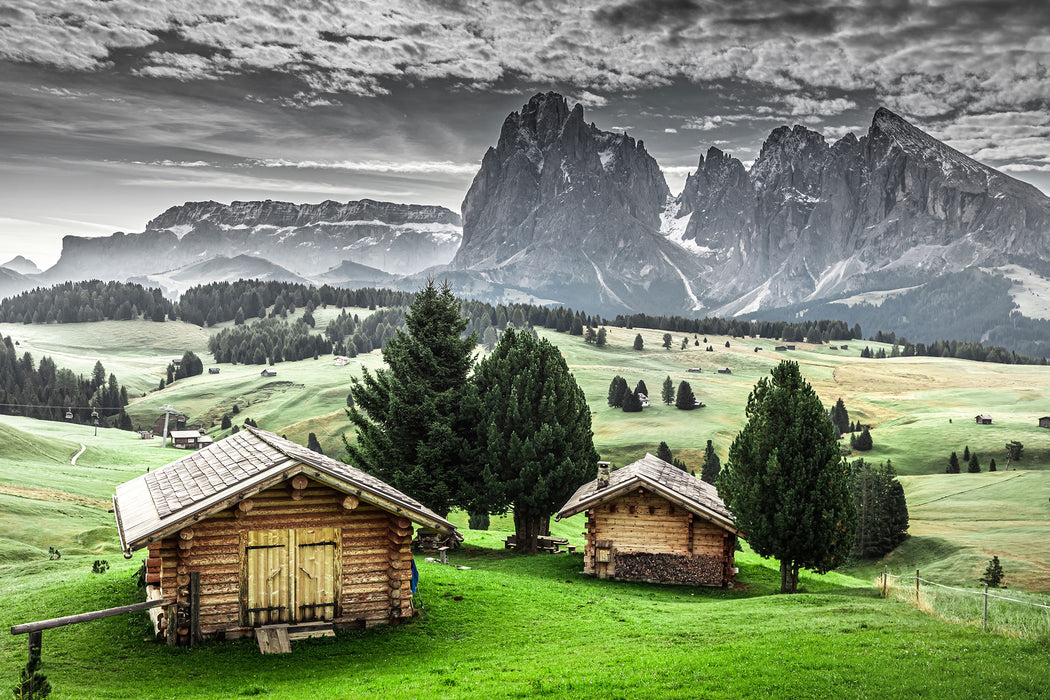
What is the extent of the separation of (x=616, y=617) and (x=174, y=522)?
1369 centimetres

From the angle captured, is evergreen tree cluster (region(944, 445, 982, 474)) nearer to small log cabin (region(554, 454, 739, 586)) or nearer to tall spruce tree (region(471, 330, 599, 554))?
tall spruce tree (region(471, 330, 599, 554))

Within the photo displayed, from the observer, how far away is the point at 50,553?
34.7m

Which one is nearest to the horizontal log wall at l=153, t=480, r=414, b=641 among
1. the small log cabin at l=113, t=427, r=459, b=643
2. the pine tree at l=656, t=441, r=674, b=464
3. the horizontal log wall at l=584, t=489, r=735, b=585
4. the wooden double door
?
the small log cabin at l=113, t=427, r=459, b=643

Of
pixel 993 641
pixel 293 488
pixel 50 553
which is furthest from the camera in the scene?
pixel 50 553

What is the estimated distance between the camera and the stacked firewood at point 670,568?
35.2 meters

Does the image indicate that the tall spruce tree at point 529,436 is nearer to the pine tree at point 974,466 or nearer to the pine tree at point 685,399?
the pine tree at point 974,466

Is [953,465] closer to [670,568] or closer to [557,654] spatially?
[670,568]

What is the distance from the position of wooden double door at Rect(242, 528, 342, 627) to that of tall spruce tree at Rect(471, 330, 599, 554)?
19.9 meters

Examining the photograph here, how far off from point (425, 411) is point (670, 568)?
603 inches

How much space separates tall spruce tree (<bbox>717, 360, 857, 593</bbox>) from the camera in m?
31.0

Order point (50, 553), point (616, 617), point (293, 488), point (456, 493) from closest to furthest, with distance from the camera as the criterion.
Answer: point (293, 488)
point (616, 617)
point (50, 553)
point (456, 493)

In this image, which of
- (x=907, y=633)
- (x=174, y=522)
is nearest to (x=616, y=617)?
(x=907, y=633)

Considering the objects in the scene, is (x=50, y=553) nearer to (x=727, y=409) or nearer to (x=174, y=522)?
(x=174, y=522)

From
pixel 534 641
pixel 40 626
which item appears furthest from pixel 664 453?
pixel 40 626
